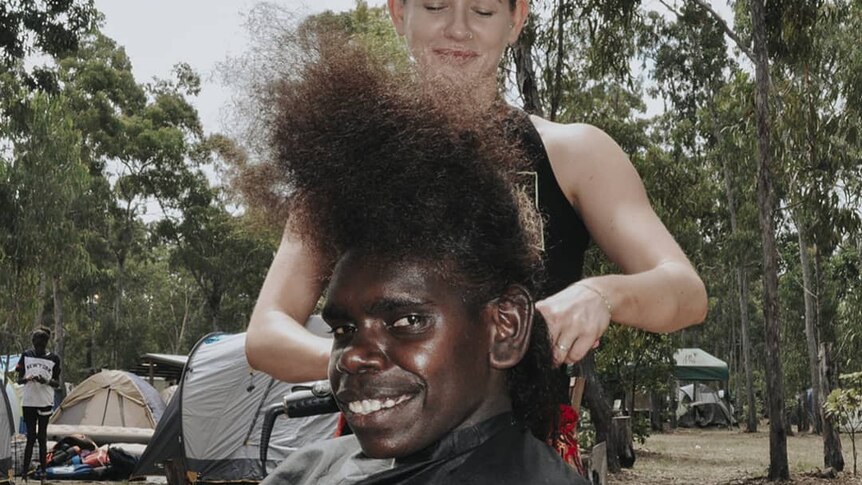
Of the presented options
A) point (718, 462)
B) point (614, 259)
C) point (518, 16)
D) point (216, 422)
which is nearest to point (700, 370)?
point (718, 462)

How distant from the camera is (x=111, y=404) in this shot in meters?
18.7

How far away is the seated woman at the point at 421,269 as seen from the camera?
1643mm

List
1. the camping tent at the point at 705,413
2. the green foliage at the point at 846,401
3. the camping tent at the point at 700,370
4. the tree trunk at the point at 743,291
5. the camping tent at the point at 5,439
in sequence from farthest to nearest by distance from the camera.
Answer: the camping tent at the point at 705,413 → the camping tent at the point at 700,370 → the tree trunk at the point at 743,291 → the green foliage at the point at 846,401 → the camping tent at the point at 5,439

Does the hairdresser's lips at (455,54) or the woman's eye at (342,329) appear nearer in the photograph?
the woman's eye at (342,329)

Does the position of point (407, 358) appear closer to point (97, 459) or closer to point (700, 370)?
point (97, 459)

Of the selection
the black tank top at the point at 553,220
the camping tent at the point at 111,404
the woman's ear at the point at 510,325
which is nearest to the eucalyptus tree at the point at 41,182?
the camping tent at the point at 111,404

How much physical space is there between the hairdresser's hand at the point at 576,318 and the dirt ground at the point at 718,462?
13379 millimetres

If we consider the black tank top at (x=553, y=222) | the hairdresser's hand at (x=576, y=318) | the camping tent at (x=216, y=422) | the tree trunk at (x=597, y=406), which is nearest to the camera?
the hairdresser's hand at (x=576, y=318)

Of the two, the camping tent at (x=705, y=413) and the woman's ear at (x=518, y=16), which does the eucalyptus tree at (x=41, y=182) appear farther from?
the camping tent at (x=705, y=413)

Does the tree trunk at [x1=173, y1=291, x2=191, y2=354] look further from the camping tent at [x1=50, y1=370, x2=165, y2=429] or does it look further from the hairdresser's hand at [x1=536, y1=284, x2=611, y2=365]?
the hairdresser's hand at [x1=536, y1=284, x2=611, y2=365]

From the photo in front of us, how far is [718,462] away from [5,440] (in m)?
12.4

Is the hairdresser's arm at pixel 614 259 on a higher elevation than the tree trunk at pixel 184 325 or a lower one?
lower

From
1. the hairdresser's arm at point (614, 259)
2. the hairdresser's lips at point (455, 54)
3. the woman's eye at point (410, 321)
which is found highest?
the hairdresser's lips at point (455, 54)

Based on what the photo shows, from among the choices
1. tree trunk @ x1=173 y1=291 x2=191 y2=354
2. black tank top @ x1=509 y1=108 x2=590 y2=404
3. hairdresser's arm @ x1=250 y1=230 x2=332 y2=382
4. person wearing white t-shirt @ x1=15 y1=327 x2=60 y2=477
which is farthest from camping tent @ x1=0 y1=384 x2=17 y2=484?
tree trunk @ x1=173 y1=291 x2=191 y2=354
